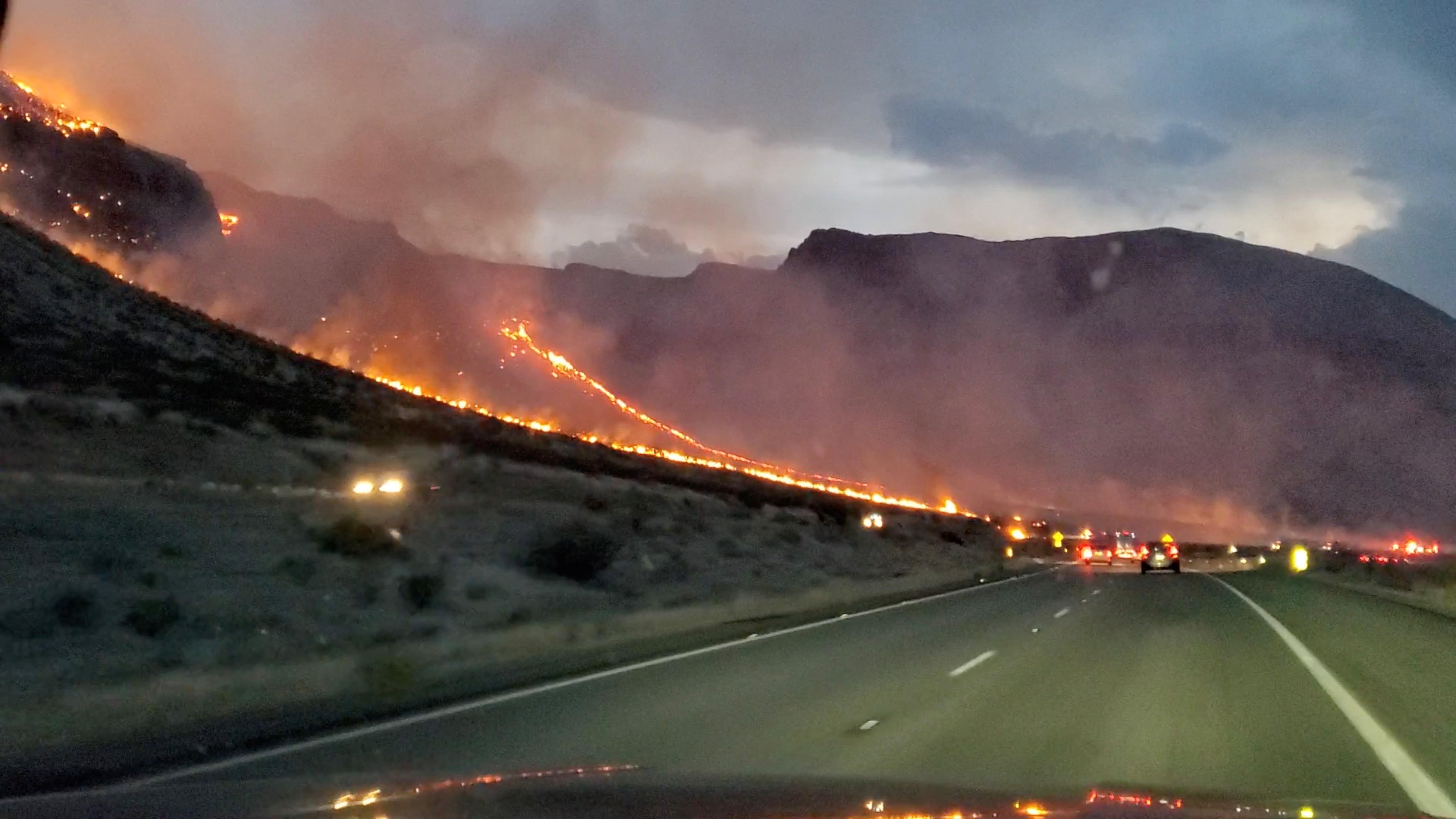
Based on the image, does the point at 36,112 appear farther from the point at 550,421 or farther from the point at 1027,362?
the point at 1027,362

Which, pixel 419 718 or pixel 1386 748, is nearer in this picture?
pixel 1386 748

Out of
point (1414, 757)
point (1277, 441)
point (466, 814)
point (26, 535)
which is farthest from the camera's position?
point (1277, 441)

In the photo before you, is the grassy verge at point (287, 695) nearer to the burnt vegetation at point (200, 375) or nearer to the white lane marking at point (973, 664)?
the white lane marking at point (973, 664)

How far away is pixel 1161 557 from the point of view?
61.8 metres

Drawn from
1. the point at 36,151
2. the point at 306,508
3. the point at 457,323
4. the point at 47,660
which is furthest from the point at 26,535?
the point at 457,323

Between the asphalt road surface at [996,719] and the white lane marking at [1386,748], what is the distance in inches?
1.6

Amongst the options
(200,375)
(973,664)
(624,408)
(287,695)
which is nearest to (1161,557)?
(200,375)

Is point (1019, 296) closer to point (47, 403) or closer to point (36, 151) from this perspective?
point (36, 151)

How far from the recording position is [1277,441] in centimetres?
10075

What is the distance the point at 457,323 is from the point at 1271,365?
58.5m

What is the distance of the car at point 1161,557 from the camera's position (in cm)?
6166

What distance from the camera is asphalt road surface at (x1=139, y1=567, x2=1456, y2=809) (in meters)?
10.6

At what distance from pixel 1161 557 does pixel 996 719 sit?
5075 cm

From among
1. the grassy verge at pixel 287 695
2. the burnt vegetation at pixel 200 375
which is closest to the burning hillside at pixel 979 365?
the burnt vegetation at pixel 200 375
